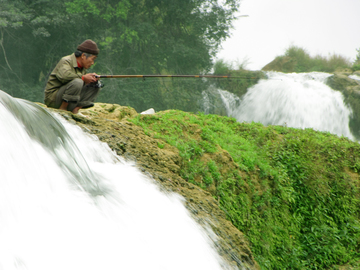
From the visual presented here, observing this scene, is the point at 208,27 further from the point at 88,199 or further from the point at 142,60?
the point at 88,199

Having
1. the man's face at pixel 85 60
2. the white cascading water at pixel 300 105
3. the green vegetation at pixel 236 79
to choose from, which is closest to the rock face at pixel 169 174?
the man's face at pixel 85 60

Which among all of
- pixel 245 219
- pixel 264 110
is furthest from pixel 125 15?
pixel 245 219

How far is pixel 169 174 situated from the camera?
444 cm

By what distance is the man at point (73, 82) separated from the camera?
4863mm

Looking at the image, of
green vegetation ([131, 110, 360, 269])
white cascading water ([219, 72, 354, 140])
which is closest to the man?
green vegetation ([131, 110, 360, 269])

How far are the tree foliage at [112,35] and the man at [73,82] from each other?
13.2m

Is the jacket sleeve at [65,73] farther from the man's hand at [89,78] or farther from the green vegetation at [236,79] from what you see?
the green vegetation at [236,79]

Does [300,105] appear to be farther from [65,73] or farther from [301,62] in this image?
[65,73]

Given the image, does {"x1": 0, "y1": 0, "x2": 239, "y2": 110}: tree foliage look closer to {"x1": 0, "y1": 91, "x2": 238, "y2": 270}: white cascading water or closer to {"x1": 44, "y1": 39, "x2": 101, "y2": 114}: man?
{"x1": 44, "y1": 39, "x2": 101, "y2": 114}: man

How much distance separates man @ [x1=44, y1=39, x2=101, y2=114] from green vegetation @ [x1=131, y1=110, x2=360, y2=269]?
3.35 ft

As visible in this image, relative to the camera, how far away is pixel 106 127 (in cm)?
482

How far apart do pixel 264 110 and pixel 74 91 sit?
39.5 ft

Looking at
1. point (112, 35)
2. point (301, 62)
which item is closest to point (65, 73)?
point (112, 35)

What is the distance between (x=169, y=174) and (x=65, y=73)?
198 cm
